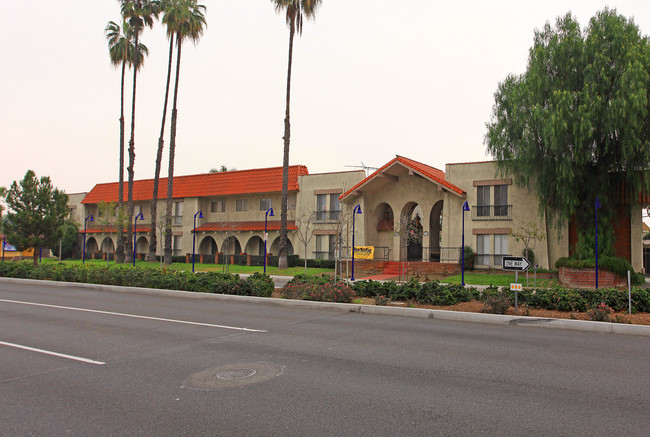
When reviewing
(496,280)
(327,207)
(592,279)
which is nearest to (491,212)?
(496,280)

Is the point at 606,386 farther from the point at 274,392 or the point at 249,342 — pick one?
the point at 249,342

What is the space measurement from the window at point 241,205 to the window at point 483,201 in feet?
65.2

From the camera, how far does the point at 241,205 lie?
42531mm

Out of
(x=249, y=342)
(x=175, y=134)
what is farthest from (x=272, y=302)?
(x=175, y=134)

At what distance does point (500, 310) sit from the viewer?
12.2 metres

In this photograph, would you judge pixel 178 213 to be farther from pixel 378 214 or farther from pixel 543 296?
pixel 543 296

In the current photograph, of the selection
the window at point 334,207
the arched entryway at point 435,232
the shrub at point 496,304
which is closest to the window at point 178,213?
the window at point 334,207

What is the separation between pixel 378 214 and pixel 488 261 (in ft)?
28.4

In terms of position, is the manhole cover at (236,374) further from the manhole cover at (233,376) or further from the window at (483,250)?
the window at (483,250)

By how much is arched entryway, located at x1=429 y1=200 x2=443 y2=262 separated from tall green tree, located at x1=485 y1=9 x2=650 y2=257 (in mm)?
8616

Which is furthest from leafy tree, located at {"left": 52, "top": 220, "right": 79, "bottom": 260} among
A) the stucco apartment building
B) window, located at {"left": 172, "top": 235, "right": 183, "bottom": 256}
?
window, located at {"left": 172, "top": 235, "right": 183, "bottom": 256}

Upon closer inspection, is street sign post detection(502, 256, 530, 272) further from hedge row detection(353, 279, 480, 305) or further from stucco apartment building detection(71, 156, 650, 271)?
stucco apartment building detection(71, 156, 650, 271)

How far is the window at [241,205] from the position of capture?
42312mm

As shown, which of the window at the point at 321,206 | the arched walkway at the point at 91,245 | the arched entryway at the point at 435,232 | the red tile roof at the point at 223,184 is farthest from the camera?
the arched walkway at the point at 91,245
